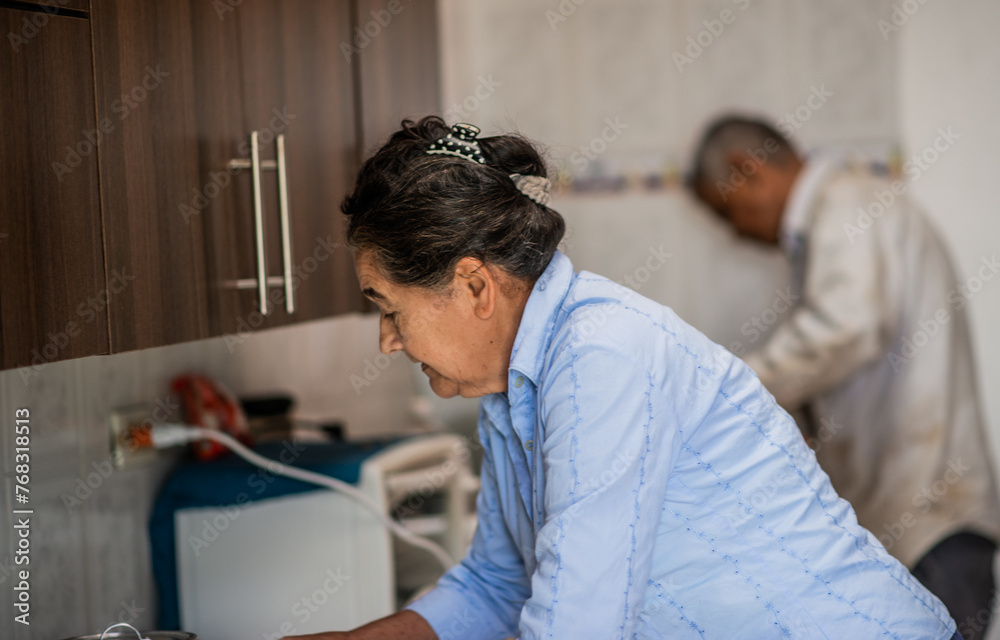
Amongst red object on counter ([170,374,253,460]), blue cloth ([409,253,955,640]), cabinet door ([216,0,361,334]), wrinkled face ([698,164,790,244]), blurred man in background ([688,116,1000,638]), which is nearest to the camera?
blue cloth ([409,253,955,640])

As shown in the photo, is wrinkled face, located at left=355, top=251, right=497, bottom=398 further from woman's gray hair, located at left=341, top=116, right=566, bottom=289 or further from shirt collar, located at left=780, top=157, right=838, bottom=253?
shirt collar, located at left=780, top=157, right=838, bottom=253

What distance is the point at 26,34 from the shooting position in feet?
2.68

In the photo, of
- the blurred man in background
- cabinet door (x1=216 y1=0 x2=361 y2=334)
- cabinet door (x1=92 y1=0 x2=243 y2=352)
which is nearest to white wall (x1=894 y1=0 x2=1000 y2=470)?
the blurred man in background

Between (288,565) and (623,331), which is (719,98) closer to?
(288,565)

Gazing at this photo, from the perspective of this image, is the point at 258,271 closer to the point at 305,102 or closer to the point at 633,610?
the point at 305,102

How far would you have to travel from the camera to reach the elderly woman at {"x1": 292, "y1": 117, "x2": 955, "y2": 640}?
79 centimetres

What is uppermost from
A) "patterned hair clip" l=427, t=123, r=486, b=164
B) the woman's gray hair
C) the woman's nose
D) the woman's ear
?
"patterned hair clip" l=427, t=123, r=486, b=164

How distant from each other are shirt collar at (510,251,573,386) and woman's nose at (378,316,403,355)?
0.13 meters

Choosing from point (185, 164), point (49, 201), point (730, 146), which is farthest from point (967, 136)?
point (49, 201)

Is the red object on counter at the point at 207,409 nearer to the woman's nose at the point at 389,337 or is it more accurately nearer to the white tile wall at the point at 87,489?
the white tile wall at the point at 87,489

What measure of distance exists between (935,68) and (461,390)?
6.79ft

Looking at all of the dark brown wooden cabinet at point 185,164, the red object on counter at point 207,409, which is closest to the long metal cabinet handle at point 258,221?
the dark brown wooden cabinet at point 185,164

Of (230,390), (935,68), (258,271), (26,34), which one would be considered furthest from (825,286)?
(26,34)

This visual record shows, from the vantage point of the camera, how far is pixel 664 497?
88 cm
